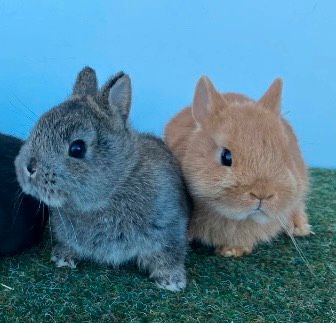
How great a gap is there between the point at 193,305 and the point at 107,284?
0.34 metres

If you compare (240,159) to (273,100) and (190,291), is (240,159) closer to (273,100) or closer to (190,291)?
(273,100)

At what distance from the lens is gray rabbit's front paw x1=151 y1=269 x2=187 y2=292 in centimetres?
201

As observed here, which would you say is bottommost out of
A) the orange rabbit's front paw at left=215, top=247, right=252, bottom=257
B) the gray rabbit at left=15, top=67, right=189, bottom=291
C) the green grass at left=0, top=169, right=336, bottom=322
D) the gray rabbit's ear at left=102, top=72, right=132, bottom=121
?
the green grass at left=0, top=169, right=336, bottom=322

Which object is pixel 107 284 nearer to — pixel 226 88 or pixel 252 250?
pixel 252 250

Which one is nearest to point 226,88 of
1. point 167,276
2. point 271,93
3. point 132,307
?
point 271,93

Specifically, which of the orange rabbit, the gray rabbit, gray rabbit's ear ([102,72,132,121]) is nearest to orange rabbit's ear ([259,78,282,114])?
the orange rabbit

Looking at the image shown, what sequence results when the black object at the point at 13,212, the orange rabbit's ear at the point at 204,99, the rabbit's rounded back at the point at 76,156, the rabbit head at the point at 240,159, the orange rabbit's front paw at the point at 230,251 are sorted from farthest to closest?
1. the orange rabbit's front paw at the point at 230,251
2. the orange rabbit's ear at the point at 204,99
3. the black object at the point at 13,212
4. the rabbit head at the point at 240,159
5. the rabbit's rounded back at the point at 76,156

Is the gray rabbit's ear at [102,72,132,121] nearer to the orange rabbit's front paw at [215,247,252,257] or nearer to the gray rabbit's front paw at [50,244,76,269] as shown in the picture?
the gray rabbit's front paw at [50,244,76,269]

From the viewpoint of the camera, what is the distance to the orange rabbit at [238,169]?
193cm

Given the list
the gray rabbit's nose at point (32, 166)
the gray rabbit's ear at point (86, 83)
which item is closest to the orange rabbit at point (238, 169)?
the gray rabbit's ear at point (86, 83)

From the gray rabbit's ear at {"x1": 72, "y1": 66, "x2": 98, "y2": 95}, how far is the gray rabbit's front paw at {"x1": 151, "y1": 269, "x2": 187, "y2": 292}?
759 mm

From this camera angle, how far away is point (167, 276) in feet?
6.65

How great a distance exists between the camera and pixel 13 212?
6.88 ft

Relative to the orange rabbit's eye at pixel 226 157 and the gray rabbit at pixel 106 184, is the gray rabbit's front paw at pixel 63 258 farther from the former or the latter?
the orange rabbit's eye at pixel 226 157
